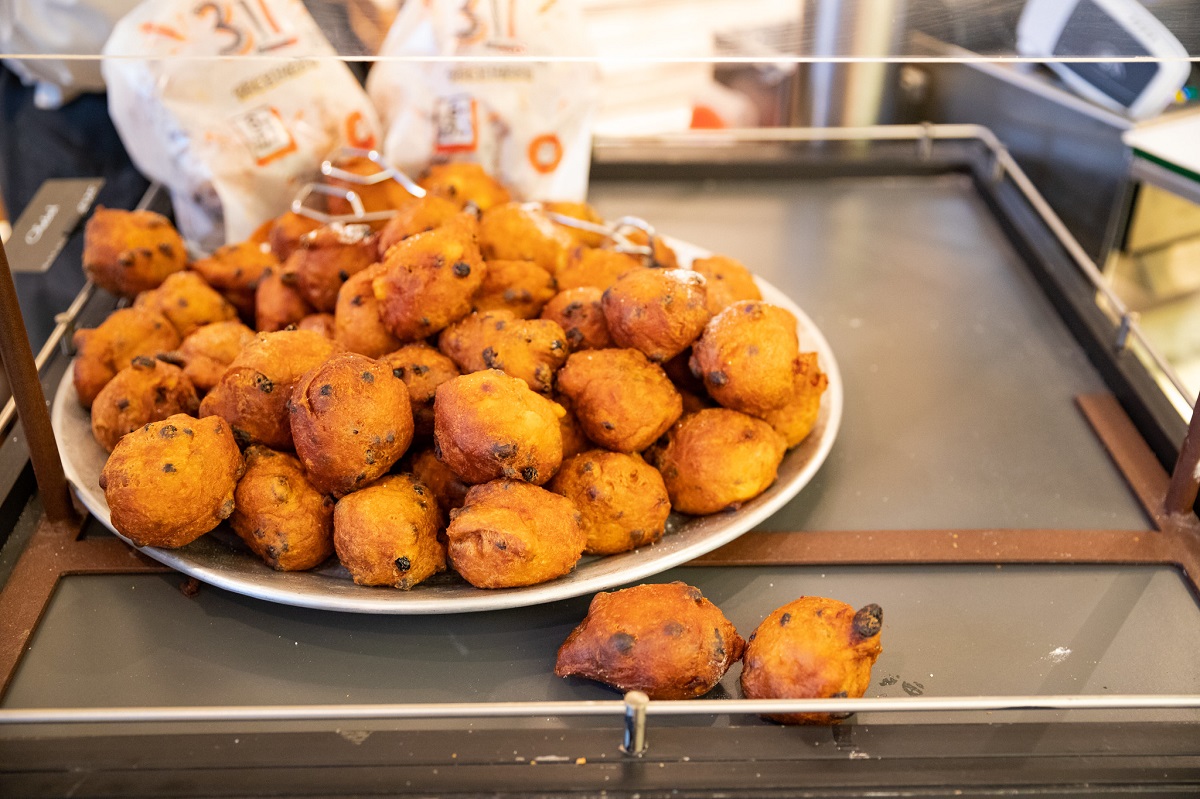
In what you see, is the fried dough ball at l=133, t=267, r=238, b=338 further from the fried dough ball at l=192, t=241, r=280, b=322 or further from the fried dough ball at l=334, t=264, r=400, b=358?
the fried dough ball at l=334, t=264, r=400, b=358

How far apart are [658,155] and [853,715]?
1522 millimetres

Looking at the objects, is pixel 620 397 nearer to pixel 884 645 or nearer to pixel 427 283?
pixel 427 283

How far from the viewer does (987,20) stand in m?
1.24

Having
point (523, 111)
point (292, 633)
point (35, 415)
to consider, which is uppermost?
point (523, 111)

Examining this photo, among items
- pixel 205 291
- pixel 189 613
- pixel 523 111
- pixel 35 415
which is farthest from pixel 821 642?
pixel 523 111

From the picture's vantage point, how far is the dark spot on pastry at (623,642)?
101cm

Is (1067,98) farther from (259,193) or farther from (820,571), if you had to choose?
(259,193)

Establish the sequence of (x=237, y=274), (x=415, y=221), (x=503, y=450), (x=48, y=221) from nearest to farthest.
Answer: (x=503, y=450) → (x=415, y=221) → (x=237, y=274) → (x=48, y=221)

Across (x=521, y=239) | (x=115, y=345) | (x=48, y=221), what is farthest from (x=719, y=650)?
(x=48, y=221)

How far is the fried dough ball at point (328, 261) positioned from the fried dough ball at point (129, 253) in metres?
0.27

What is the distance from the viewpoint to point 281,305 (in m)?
1.48

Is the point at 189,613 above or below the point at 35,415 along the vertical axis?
below

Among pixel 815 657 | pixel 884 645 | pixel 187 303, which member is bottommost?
pixel 884 645

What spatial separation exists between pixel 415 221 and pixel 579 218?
323 millimetres
